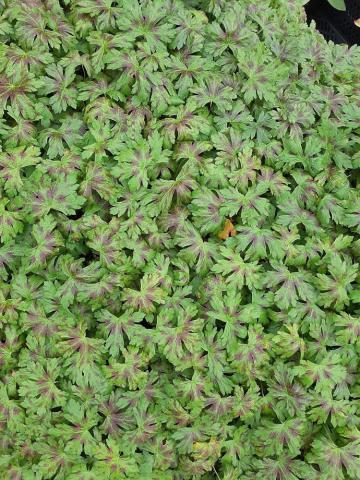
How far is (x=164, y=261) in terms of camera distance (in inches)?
82.8

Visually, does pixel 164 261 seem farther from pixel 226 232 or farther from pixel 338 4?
pixel 338 4

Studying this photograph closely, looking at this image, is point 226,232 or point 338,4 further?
point 338,4

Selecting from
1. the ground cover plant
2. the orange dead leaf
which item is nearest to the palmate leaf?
the ground cover plant

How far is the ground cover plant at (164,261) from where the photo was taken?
205 centimetres

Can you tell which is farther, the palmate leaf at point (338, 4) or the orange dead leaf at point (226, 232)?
the palmate leaf at point (338, 4)

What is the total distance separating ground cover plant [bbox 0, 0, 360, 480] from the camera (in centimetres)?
205

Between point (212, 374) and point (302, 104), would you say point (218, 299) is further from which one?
point (302, 104)

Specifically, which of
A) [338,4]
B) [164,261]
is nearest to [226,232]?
[164,261]

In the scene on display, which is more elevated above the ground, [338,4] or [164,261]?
[338,4]

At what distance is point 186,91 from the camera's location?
2.27m

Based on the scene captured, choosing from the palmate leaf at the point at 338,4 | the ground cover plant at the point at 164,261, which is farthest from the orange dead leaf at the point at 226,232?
the palmate leaf at the point at 338,4

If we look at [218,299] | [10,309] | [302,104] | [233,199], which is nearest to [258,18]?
[302,104]

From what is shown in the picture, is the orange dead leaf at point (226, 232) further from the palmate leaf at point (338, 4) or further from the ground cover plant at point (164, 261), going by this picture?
the palmate leaf at point (338, 4)

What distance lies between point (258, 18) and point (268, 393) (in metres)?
1.47
